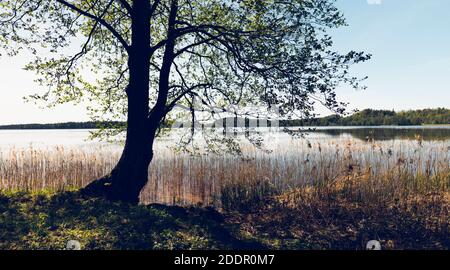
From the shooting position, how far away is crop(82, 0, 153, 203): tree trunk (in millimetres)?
9930

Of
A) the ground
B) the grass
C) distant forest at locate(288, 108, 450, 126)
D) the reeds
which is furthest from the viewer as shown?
distant forest at locate(288, 108, 450, 126)

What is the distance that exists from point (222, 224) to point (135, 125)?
385cm

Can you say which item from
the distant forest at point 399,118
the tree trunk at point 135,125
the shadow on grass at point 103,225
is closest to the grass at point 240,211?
the shadow on grass at point 103,225

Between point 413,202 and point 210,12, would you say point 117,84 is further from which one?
point 413,202

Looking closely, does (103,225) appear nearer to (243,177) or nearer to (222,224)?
(222,224)

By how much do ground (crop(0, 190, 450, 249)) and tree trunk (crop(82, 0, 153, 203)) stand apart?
0.71m

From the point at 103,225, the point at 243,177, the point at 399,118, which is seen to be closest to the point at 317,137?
the point at 243,177

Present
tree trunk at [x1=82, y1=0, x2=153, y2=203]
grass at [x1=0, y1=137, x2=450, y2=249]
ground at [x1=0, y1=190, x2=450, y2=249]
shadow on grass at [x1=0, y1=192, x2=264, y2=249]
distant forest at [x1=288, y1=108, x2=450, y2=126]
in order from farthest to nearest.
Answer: distant forest at [x1=288, y1=108, x2=450, y2=126], tree trunk at [x1=82, y1=0, x2=153, y2=203], grass at [x1=0, y1=137, x2=450, y2=249], ground at [x1=0, y1=190, x2=450, y2=249], shadow on grass at [x1=0, y1=192, x2=264, y2=249]

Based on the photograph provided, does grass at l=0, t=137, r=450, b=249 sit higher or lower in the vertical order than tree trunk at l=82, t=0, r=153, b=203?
lower

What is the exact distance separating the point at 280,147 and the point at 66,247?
16.3 m

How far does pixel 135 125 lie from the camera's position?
10016mm

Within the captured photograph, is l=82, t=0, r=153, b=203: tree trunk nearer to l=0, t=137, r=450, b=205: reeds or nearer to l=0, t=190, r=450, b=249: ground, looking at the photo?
l=0, t=190, r=450, b=249: ground

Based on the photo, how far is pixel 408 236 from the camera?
8328 mm

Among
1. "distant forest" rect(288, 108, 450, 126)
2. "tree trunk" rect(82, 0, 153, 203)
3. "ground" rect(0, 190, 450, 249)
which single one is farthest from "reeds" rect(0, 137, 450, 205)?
"distant forest" rect(288, 108, 450, 126)
